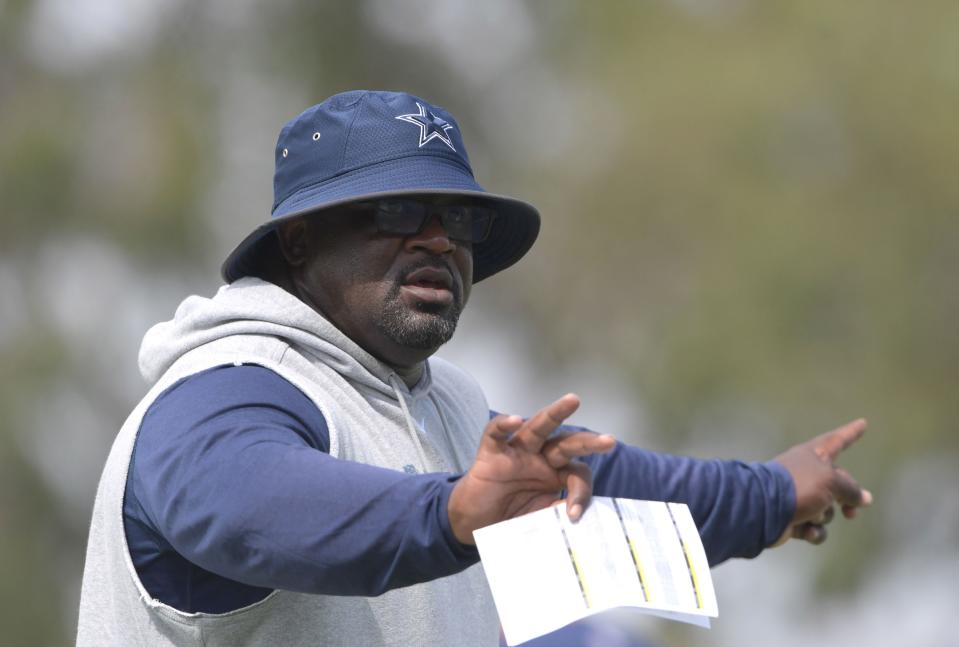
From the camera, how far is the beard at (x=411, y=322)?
3.55m

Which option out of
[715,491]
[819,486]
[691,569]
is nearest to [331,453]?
[691,569]

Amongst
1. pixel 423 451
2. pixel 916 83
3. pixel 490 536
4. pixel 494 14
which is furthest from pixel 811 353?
pixel 490 536

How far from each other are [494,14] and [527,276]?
7.18 feet

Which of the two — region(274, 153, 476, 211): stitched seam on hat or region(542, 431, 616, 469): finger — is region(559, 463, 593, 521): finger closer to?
region(542, 431, 616, 469): finger

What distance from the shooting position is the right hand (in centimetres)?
269

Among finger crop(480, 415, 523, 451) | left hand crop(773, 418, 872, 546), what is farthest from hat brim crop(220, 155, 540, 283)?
left hand crop(773, 418, 872, 546)

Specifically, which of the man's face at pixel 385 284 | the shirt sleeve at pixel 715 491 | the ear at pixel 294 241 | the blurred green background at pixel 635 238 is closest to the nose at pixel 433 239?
the man's face at pixel 385 284

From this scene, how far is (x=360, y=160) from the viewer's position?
139 inches

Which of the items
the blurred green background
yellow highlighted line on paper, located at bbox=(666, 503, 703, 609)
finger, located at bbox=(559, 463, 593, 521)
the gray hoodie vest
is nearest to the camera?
finger, located at bbox=(559, 463, 593, 521)

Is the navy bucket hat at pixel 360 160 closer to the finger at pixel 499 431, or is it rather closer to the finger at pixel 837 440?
the finger at pixel 499 431

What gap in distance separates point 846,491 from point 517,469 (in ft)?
5.68

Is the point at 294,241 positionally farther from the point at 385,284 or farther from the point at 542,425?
the point at 542,425

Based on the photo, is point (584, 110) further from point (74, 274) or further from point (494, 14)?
point (74, 274)

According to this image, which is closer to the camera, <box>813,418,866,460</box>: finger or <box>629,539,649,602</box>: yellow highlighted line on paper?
<box>629,539,649,602</box>: yellow highlighted line on paper
